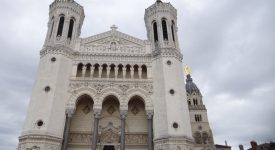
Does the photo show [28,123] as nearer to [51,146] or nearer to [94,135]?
[51,146]

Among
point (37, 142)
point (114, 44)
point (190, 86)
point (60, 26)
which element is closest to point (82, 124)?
point (37, 142)

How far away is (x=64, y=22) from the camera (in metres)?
21.3

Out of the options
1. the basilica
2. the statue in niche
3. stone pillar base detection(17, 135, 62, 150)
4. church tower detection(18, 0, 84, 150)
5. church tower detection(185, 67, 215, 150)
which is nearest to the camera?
stone pillar base detection(17, 135, 62, 150)

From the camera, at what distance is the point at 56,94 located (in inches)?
693

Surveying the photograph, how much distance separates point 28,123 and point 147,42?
12.8 metres

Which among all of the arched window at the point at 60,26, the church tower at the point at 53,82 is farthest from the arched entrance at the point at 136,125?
the arched window at the point at 60,26

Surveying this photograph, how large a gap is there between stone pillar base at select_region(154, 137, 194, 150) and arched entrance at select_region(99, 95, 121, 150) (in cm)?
364

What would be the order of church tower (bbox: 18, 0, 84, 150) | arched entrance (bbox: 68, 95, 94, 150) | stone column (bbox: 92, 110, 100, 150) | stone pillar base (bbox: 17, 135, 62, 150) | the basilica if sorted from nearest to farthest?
stone pillar base (bbox: 17, 135, 62, 150), church tower (bbox: 18, 0, 84, 150), stone column (bbox: 92, 110, 100, 150), the basilica, arched entrance (bbox: 68, 95, 94, 150)

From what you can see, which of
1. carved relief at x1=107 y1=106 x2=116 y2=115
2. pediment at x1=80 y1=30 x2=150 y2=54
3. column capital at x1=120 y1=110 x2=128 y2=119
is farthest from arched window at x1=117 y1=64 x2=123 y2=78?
column capital at x1=120 y1=110 x2=128 y2=119

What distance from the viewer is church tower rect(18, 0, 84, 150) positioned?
52.1ft

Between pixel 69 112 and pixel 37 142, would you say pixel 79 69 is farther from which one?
pixel 37 142

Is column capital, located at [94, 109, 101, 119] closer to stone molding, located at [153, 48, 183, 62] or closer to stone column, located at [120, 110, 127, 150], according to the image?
stone column, located at [120, 110, 127, 150]

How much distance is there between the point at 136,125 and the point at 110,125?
7.63 ft

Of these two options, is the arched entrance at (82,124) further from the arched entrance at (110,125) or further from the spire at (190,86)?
the spire at (190,86)
